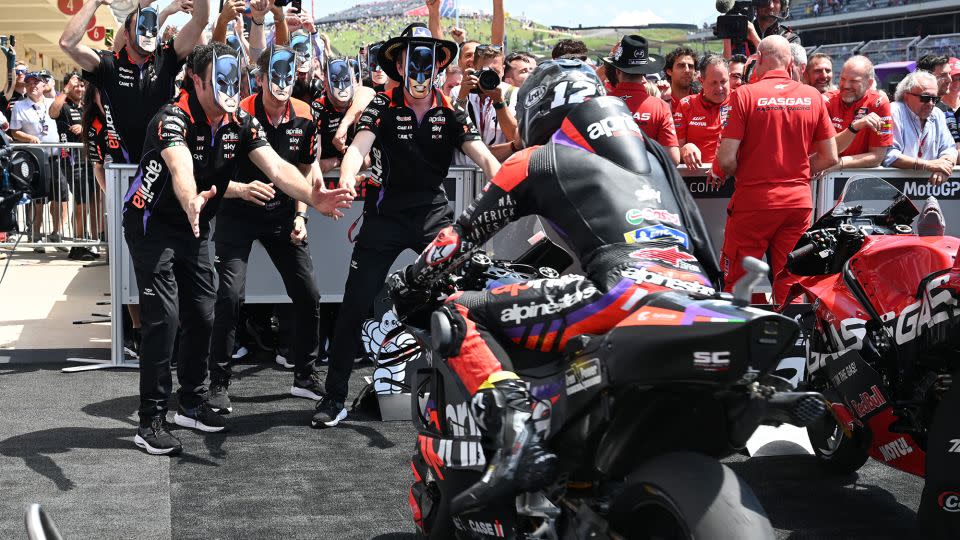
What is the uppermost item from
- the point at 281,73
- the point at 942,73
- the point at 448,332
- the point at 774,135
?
the point at 942,73

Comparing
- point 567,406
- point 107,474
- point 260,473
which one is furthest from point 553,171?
point 107,474

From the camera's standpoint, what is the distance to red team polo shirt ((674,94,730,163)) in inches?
348

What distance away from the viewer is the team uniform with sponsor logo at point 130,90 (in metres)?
7.87

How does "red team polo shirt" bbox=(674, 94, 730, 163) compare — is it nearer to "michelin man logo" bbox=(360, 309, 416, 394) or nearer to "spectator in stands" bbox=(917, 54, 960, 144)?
"spectator in stands" bbox=(917, 54, 960, 144)

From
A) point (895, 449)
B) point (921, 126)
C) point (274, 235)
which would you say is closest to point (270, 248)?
point (274, 235)

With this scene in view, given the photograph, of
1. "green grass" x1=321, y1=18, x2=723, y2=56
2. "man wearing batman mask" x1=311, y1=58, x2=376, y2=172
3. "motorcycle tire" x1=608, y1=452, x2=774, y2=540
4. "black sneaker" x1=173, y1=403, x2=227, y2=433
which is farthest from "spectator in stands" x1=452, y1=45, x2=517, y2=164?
"green grass" x1=321, y1=18, x2=723, y2=56

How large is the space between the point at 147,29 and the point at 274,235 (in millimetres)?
2004

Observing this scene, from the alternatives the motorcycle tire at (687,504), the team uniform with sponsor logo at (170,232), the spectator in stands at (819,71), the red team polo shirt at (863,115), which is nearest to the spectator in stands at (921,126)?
the red team polo shirt at (863,115)

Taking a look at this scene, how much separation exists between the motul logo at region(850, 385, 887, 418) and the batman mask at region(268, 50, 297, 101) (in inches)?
155

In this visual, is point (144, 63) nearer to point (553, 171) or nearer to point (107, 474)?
point (107, 474)

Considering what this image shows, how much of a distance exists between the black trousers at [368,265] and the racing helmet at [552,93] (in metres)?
2.36

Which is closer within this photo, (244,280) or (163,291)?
(163,291)

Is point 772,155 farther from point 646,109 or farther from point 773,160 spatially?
point 646,109

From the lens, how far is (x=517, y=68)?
32.8 feet
